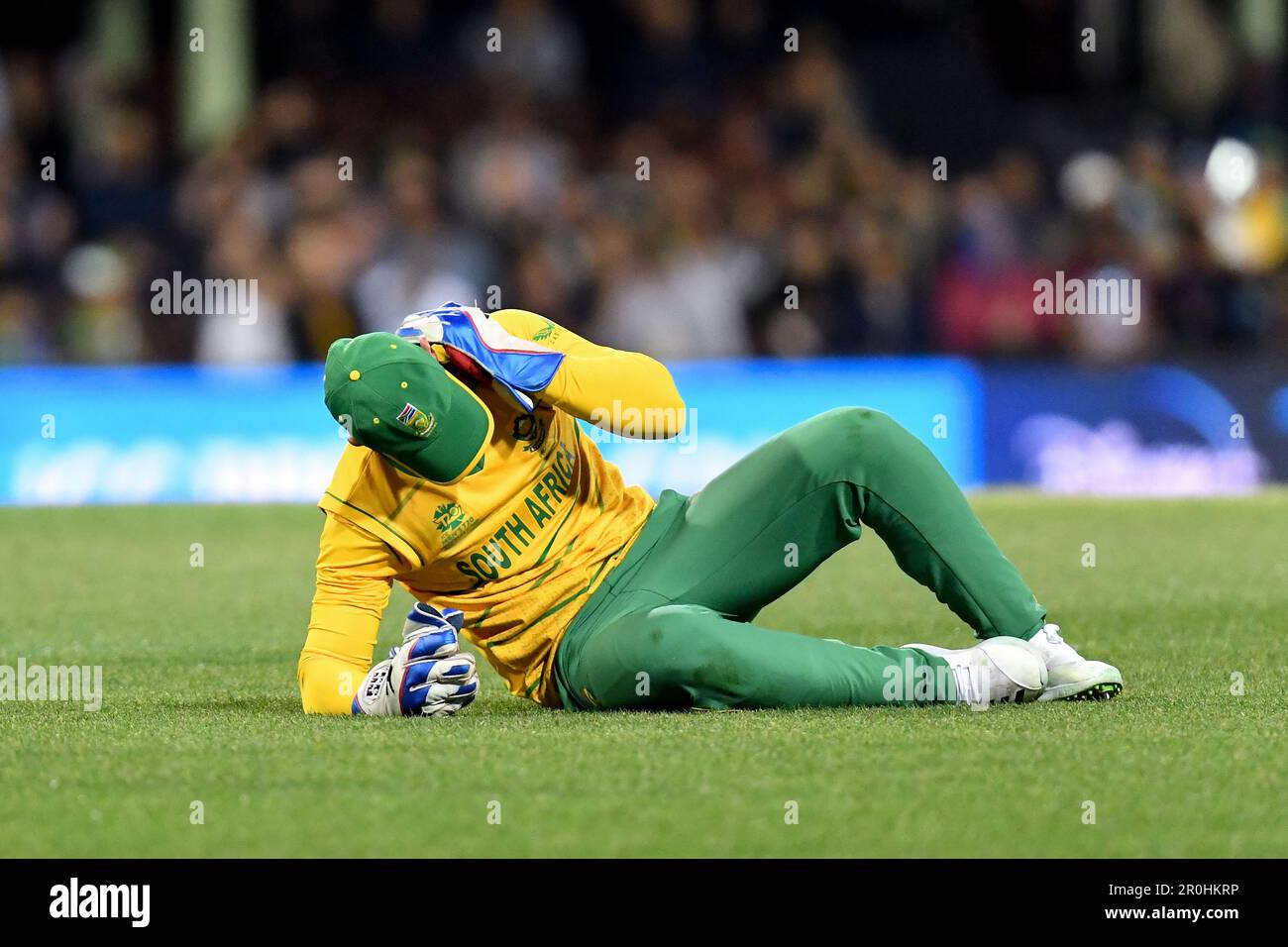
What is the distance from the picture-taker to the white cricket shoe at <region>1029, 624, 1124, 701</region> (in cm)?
500

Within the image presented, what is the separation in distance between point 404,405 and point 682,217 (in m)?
10.5

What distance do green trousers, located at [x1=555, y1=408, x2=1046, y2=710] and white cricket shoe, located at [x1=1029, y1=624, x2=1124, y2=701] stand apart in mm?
55

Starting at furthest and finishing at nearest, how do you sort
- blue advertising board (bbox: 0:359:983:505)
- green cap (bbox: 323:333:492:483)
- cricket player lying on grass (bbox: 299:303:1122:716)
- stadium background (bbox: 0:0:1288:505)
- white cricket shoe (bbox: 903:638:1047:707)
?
stadium background (bbox: 0:0:1288:505)
blue advertising board (bbox: 0:359:983:505)
white cricket shoe (bbox: 903:638:1047:707)
cricket player lying on grass (bbox: 299:303:1122:716)
green cap (bbox: 323:333:492:483)

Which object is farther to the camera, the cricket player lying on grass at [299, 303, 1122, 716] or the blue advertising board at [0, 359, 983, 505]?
the blue advertising board at [0, 359, 983, 505]

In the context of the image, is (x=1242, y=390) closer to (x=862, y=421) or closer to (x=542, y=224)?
(x=542, y=224)

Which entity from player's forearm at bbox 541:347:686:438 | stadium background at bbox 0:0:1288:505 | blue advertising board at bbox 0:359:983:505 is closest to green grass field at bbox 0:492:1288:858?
player's forearm at bbox 541:347:686:438

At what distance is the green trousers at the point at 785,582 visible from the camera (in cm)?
484

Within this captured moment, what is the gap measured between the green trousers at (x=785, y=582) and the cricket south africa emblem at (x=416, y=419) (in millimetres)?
657

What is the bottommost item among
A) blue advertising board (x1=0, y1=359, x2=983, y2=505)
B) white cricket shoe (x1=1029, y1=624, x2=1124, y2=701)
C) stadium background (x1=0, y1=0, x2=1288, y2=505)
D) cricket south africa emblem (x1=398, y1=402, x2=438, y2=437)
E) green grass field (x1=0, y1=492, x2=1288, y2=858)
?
green grass field (x1=0, y1=492, x2=1288, y2=858)

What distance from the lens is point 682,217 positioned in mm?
14984

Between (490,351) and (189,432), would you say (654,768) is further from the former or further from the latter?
(189,432)

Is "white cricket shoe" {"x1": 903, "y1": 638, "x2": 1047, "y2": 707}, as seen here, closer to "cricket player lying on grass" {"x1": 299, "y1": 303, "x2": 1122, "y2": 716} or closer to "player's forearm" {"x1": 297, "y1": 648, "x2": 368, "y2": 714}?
"cricket player lying on grass" {"x1": 299, "y1": 303, "x2": 1122, "y2": 716}

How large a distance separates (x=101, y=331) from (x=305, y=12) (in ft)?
15.5

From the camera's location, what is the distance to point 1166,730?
4625 mm
